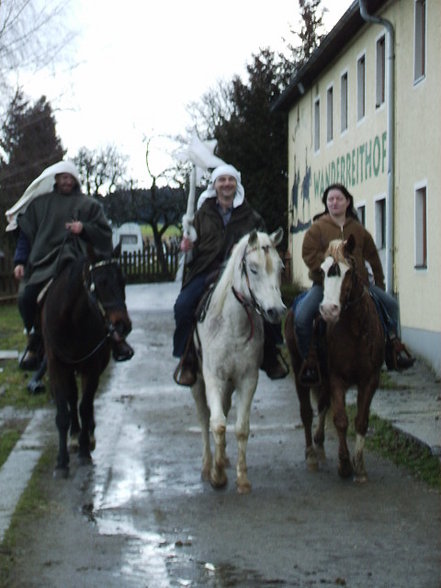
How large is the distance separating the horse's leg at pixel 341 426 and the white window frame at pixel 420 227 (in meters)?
10.3

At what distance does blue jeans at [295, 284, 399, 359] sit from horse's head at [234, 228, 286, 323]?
941mm

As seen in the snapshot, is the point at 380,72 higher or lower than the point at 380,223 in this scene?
higher

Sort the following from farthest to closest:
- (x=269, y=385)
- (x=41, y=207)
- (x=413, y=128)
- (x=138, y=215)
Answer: (x=138, y=215)
(x=413, y=128)
(x=269, y=385)
(x=41, y=207)

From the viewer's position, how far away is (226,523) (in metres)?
8.38

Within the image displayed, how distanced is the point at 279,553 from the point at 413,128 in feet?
46.1

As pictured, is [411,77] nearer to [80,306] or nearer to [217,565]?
[80,306]

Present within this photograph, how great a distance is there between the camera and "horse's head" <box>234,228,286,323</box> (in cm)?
905

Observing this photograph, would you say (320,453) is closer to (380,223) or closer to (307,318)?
(307,318)

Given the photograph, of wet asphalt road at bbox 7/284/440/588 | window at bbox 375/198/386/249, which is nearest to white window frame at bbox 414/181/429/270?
window at bbox 375/198/386/249

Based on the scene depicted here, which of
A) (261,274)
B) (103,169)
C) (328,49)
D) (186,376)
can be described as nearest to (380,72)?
(328,49)

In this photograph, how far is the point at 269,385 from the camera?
17016 mm

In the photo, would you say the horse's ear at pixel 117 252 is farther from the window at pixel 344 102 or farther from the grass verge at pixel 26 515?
the window at pixel 344 102

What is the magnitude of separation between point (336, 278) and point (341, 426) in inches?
48.1

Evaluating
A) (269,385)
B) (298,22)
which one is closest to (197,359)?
(269,385)
